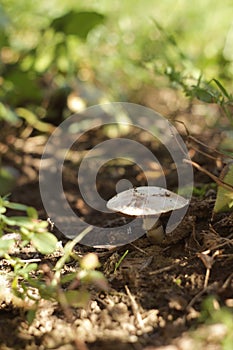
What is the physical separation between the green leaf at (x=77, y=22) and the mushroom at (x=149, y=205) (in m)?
1.59

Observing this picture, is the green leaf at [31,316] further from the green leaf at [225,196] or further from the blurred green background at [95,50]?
the blurred green background at [95,50]

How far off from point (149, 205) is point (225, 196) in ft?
0.83

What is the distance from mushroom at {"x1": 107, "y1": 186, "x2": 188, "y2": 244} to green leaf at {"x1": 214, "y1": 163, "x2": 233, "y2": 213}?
11 cm

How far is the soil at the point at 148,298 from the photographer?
131 cm

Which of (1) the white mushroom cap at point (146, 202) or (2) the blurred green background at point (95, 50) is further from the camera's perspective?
(2) the blurred green background at point (95, 50)

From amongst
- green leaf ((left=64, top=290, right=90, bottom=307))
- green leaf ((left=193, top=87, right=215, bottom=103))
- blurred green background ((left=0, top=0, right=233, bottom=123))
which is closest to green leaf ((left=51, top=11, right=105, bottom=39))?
blurred green background ((left=0, top=0, right=233, bottom=123))

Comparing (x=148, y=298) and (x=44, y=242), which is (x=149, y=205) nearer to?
(x=148, y=298)

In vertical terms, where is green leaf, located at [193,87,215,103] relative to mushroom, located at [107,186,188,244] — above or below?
above

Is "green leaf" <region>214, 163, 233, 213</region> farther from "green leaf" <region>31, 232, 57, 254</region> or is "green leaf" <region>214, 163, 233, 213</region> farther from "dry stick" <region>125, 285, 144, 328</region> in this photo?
"green leaf" <region>31, 232, 57, 254</region>

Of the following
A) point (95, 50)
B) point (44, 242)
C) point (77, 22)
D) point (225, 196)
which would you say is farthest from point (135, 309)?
point (95, 50)

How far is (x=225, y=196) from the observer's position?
176 centimetres

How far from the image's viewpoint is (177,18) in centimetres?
394

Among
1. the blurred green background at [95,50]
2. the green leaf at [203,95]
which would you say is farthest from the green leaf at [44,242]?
the blurred green background at [95,50]

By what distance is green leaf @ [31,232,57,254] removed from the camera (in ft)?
4.40
